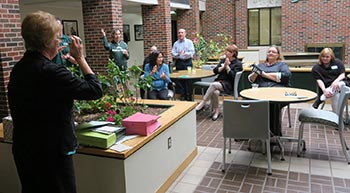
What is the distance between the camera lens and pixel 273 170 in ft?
11.0

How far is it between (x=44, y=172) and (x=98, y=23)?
206 inches

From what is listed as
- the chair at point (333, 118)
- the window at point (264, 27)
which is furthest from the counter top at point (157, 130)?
the window at point (264, 27)

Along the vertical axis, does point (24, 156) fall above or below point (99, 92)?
below

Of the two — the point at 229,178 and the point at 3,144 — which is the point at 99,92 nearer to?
the point at 3,144

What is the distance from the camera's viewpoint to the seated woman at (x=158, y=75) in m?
4.93

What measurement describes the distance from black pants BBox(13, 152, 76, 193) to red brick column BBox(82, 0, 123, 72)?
4.92m

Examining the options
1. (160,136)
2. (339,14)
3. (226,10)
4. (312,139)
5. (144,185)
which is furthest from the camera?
(226,10)

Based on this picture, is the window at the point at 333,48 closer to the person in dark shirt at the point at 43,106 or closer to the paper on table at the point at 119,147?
the paper on table at the point at 119,147

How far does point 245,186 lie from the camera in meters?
3.04

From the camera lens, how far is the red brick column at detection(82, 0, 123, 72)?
6.38 metres

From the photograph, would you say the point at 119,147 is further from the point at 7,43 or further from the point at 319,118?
the point at 319,118

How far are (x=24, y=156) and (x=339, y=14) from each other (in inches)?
489

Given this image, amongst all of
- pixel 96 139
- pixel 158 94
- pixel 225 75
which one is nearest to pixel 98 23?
pixel 158 94

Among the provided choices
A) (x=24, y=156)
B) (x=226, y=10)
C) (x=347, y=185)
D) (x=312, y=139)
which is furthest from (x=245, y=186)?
(x=226, y=10)
